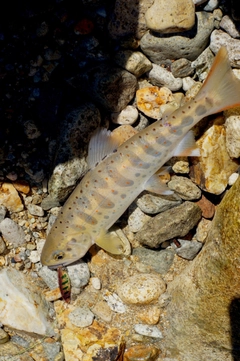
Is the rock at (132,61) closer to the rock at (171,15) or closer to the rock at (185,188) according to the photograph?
the rock at (171,15)

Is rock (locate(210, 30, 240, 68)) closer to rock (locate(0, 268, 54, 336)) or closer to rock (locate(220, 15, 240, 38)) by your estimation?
rock (locate(220, 15, 240, 38))

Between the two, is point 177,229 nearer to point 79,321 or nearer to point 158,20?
point 79,321

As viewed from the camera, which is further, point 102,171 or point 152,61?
point 152,61


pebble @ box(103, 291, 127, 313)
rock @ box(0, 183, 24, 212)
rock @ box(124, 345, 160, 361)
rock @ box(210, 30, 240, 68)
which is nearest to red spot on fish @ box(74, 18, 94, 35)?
rock @ box(210, 30, 240, 68)

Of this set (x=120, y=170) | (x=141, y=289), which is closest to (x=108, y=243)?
(x=141, y=289)

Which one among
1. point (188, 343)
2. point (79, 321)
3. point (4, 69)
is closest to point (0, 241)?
point (79, 321)

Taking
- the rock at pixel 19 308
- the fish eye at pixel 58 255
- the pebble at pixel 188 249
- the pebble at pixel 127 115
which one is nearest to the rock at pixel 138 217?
the pebble at pixel 188 249
